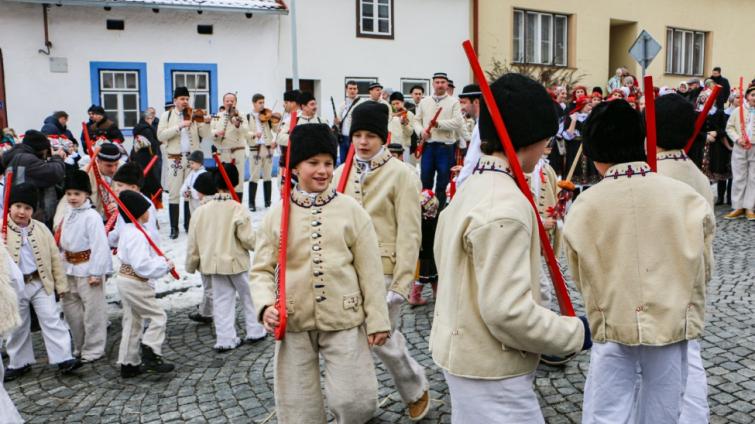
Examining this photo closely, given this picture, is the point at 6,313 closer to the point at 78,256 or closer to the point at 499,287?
the point at 78,256

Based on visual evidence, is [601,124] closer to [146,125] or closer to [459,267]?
[459,267]

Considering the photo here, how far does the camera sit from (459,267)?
94.1 inches

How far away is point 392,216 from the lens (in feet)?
14.1

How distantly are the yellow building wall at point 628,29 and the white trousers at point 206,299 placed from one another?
16025 millimetres

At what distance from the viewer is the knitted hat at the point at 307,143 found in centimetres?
357

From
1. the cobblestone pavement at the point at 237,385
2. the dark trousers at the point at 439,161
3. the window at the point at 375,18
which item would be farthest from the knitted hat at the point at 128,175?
the window at the point at 375,18

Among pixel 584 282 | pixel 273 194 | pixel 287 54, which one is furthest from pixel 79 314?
pixel 287 54

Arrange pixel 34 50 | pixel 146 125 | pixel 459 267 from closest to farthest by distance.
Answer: pixel 459 267 → pixel 146 125 → pixel 34 50

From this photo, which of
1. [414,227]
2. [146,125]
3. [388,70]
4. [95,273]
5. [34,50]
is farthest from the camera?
[388,70]

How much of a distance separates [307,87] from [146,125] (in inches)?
276

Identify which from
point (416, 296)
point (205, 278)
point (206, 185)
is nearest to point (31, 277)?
point (205, 278)

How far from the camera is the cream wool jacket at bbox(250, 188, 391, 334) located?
3514 millimetres

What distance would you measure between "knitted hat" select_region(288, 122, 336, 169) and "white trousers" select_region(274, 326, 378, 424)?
906 mm

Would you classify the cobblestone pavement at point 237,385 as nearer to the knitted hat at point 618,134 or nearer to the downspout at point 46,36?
the knitted hat at point 618,134
